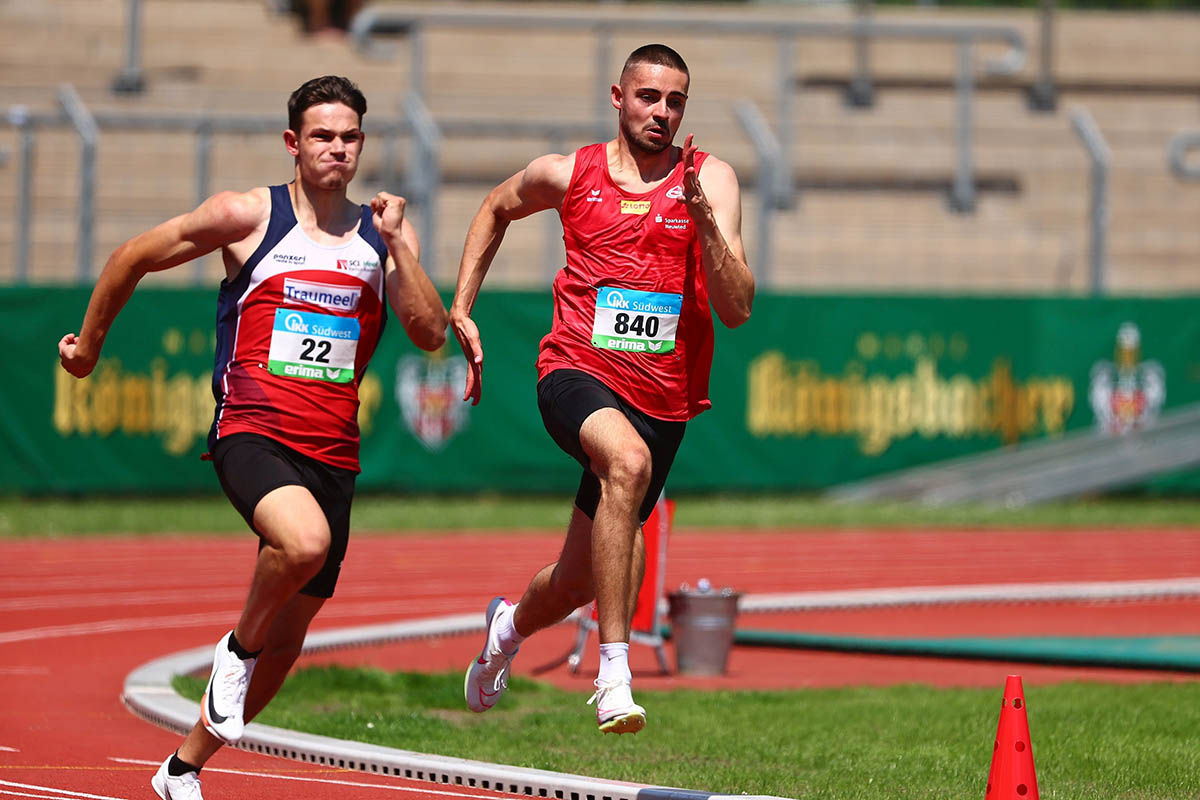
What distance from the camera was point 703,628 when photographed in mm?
10023

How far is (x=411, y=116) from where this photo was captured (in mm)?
20969

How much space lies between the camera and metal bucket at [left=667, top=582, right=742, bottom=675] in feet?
32.8

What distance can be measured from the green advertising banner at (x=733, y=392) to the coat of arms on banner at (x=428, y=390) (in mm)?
A: 18

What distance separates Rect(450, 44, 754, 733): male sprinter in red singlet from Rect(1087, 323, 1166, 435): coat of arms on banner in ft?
52.7

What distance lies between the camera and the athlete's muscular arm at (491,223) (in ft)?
22.1

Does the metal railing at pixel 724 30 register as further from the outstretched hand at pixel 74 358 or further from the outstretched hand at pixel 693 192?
the outstretched hand at pixel 693 192

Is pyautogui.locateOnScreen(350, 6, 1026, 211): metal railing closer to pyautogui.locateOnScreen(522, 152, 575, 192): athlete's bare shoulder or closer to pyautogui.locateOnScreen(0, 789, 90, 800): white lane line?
pyautogui.locateOnScreen(522, 152, 575, 192): athlete's bare shoulder

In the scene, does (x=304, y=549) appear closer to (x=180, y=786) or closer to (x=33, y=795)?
(x=180, y=786)

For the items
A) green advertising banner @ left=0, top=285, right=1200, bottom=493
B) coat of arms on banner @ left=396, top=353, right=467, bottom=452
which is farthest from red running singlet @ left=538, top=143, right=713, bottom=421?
coat of arms on banner @ left=396, top=353, right=467, bottom=452

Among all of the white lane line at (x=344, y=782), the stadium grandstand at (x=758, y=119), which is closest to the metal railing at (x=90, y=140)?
the stadium grandstand at (x=758, y=119)

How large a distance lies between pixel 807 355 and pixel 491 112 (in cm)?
679

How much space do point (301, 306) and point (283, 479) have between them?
0.60 meters

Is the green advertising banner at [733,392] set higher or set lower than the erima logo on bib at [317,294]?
higher

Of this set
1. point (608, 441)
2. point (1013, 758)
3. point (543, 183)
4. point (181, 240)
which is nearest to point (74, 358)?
point (181, 240)
